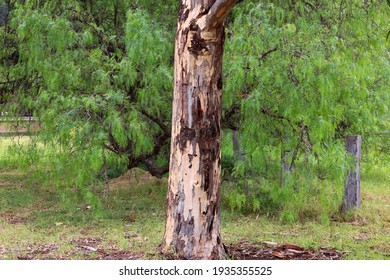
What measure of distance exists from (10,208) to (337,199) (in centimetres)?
516

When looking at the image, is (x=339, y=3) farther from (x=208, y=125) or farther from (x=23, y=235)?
(x=23, y=235)

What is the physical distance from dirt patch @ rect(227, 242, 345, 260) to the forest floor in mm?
10

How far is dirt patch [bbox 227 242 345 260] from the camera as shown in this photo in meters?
6.83

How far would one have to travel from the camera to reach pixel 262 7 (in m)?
9.11

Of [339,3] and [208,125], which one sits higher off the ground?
[339,3]

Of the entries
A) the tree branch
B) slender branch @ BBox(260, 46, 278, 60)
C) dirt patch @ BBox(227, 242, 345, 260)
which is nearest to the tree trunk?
slender branch @ BBox(260, 46, 278, 60)

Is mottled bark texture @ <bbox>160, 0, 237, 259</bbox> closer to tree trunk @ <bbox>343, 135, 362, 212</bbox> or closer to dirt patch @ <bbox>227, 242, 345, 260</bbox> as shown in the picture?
dirt patch @ <bbox>227, 242, 345, 260</bbox>

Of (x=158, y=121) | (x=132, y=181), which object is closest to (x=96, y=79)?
(x=158, y=121)

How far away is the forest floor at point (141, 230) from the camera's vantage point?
722 cm

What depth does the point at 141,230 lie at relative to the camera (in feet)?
28.8

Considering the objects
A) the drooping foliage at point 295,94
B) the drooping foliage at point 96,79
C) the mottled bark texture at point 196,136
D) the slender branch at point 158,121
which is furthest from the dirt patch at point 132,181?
the mottled bark texture at point 196,136

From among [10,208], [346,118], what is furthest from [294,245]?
[10,208]

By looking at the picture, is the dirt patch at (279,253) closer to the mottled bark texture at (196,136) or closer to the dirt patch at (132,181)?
the mottled bark texture at (196,136)

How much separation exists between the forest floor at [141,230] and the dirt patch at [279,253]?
10 mm
